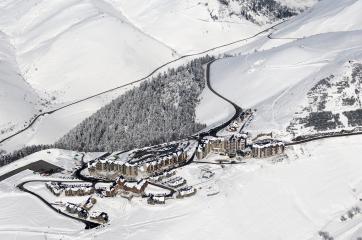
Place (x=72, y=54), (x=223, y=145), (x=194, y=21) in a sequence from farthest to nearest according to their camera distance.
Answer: (x=194, y=21) < (x=72, y=54) < (x=223, y=145)

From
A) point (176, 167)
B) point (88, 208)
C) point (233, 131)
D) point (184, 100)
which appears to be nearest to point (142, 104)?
point (184, 100)

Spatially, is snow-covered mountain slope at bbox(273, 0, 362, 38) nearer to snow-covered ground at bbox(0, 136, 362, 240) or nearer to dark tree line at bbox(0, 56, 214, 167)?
dark tree line at bbox(0, 56, 214, 167)

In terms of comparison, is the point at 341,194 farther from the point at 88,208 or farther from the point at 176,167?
the point at 88,208

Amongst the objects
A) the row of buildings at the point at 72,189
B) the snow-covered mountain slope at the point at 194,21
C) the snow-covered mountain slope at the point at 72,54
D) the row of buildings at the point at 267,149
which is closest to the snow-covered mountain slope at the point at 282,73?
the row of buildings at the point at 267,149

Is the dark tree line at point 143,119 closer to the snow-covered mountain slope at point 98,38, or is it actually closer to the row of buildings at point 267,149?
the snow-covered mountain slope at point 98,38

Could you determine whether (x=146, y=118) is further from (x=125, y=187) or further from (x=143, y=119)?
(x=125, y=187)

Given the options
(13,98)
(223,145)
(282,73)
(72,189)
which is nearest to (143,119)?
(223,145)
